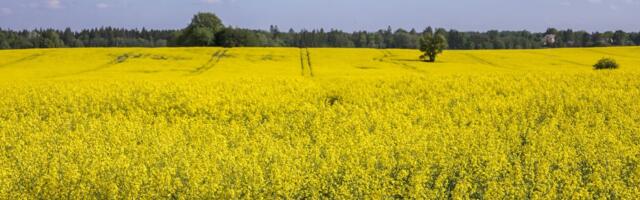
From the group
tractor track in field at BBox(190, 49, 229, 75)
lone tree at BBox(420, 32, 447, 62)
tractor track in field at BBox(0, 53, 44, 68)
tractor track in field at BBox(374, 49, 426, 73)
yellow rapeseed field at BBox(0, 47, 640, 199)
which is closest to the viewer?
yellow rapeseed field at BBox(0, 47, 640, 199)

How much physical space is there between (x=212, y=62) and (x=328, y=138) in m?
26.9

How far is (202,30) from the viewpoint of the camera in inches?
2734

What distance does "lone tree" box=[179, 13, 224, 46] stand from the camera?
224 ft

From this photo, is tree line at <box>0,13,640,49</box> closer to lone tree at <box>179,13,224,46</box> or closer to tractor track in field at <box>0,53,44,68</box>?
lone tree at <box>179,13,224,46</box>

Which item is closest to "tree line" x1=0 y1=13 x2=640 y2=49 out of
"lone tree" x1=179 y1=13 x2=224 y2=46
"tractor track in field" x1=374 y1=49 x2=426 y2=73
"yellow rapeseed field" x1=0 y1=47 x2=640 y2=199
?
"lone tree" x1=179 y1=13 x2=224 y2=46

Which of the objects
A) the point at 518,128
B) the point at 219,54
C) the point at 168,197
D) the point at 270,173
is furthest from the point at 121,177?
the point at 219,54

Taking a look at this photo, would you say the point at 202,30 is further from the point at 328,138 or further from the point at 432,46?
the point at 328,138

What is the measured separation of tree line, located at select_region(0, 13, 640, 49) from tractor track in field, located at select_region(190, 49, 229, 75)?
24236mm

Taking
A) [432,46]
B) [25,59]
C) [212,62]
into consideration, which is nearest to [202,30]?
[25,59]

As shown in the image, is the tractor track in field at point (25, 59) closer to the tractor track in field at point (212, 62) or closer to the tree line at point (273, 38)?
the tractor track in field at point (212, 62)

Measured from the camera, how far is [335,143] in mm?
10375

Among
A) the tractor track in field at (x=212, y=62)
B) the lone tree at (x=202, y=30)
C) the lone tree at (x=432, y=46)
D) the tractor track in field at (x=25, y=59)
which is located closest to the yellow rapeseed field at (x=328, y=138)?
the tractor track in field at (x=212, y=62)

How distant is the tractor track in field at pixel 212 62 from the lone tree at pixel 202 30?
2288 cm

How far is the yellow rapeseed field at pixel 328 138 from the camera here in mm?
7695
